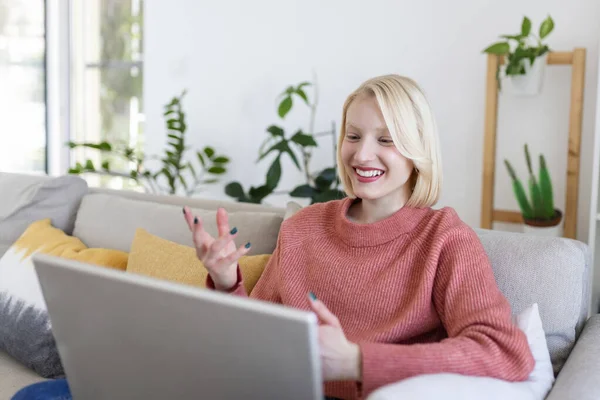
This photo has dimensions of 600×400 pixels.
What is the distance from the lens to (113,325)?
0.94 metres

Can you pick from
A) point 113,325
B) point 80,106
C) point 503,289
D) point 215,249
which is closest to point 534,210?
point 503,289

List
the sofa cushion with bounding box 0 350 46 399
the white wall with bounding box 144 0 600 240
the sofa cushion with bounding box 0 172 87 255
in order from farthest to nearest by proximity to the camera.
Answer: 1. the white wall with bounding box 144 0 600 240
2. the sofa cushion with bounding box 0 172 87 255
3. the sofa cushion with bounding box 0 350 46 399

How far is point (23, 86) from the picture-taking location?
4551 millimetres

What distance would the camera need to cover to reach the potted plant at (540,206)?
9.04 ft

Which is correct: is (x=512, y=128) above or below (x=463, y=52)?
below

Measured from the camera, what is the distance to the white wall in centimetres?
294

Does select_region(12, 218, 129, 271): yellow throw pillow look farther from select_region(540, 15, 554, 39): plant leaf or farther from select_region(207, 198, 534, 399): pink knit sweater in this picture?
select_region(540, 15, 554, 39): plant leaf

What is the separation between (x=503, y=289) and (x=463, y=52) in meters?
1.87

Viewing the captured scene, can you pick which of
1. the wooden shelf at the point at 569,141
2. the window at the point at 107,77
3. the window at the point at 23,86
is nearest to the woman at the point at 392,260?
the wooden shelf at the point at 569,141

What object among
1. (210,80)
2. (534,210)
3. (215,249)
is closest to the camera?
(215,249)

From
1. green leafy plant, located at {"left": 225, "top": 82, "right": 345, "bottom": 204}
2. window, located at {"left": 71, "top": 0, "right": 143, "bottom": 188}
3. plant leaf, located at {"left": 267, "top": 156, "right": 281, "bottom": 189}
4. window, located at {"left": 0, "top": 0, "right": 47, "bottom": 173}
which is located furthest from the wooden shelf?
window, located at {"left": 0, "top": 0, "right": 47, "bottom": 173}

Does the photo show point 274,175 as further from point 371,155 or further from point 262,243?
point 371,155

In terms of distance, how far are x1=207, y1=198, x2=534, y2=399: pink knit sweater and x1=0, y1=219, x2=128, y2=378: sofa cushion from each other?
551 millimetres

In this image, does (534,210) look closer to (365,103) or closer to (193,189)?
(365,103)
